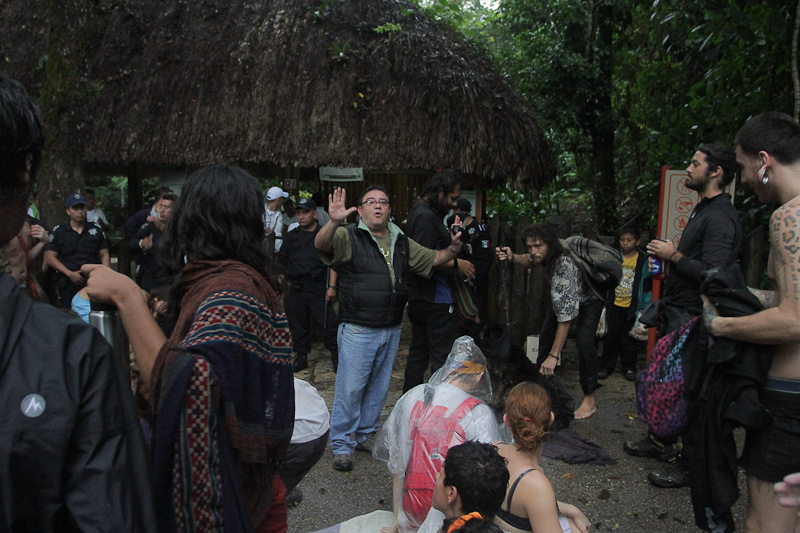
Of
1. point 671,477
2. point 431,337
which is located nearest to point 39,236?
point 431,337

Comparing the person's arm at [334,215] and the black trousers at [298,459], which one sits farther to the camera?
the person's arm at [334,215]

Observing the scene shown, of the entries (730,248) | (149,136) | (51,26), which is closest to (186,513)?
(730,248)

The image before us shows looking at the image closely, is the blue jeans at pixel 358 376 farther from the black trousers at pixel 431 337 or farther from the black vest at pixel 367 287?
the black trousers at pixel 431 337

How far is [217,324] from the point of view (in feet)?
5.27

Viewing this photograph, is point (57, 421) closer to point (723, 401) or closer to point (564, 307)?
point (723, 401)

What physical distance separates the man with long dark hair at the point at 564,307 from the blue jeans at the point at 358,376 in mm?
1389

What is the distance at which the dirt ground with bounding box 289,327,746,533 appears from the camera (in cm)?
351

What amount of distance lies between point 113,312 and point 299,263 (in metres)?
4.87

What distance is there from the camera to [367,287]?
4.06 m

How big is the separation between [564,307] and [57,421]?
170 inches

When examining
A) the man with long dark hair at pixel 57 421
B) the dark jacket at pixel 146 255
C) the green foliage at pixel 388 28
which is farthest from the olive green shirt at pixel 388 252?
the green foliage at pixel 388 28

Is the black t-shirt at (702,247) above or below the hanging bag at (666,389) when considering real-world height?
above

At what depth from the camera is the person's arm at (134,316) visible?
166cm

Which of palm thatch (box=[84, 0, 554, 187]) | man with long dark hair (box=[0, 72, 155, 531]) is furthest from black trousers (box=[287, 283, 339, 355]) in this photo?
man with long dark hair (box=[0, 72, 155, 531])
